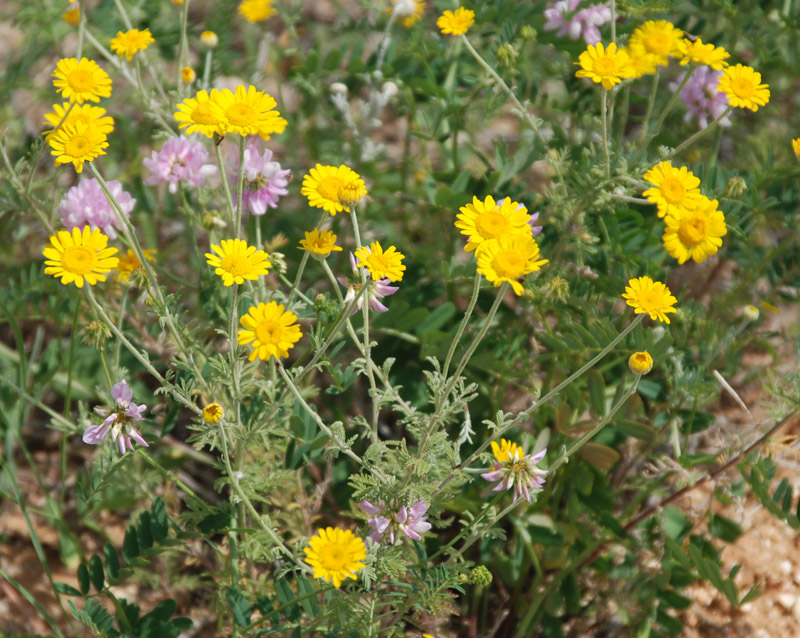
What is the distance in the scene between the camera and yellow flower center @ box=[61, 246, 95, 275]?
1620 mm

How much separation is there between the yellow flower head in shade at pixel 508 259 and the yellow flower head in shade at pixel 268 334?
1.19 feet

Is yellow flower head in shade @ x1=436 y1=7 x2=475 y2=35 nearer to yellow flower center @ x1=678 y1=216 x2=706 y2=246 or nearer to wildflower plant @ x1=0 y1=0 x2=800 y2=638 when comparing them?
wildflower plant @ x1=0 y1=0 x2=800 y2=638

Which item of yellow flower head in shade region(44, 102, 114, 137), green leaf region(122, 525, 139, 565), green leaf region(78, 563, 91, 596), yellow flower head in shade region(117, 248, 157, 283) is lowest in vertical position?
green leaf region(78, 563, 91, 596)

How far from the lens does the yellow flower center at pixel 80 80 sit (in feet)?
6.07

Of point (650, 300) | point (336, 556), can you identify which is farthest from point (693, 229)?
point (336, 556)

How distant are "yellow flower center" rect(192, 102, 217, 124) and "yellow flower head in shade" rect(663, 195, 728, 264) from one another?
96cm

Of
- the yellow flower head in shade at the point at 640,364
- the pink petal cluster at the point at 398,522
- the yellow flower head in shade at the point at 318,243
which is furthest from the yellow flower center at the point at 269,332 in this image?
the yellow flower head in shade at the point at 640,364

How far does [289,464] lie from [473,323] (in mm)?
752

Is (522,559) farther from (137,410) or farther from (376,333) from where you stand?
(137,410)

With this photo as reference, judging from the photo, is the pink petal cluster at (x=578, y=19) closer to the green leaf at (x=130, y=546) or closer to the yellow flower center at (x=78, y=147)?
the yellow flower center at (x=78, y=147)

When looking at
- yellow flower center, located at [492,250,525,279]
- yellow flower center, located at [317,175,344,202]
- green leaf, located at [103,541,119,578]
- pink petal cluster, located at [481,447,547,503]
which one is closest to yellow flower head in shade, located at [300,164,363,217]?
yellow flower center, located at [317,175,344,202]

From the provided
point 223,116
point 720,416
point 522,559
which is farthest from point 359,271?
point 720,416

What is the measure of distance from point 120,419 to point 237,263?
18.0 inches

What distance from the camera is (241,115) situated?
1.67 metres
